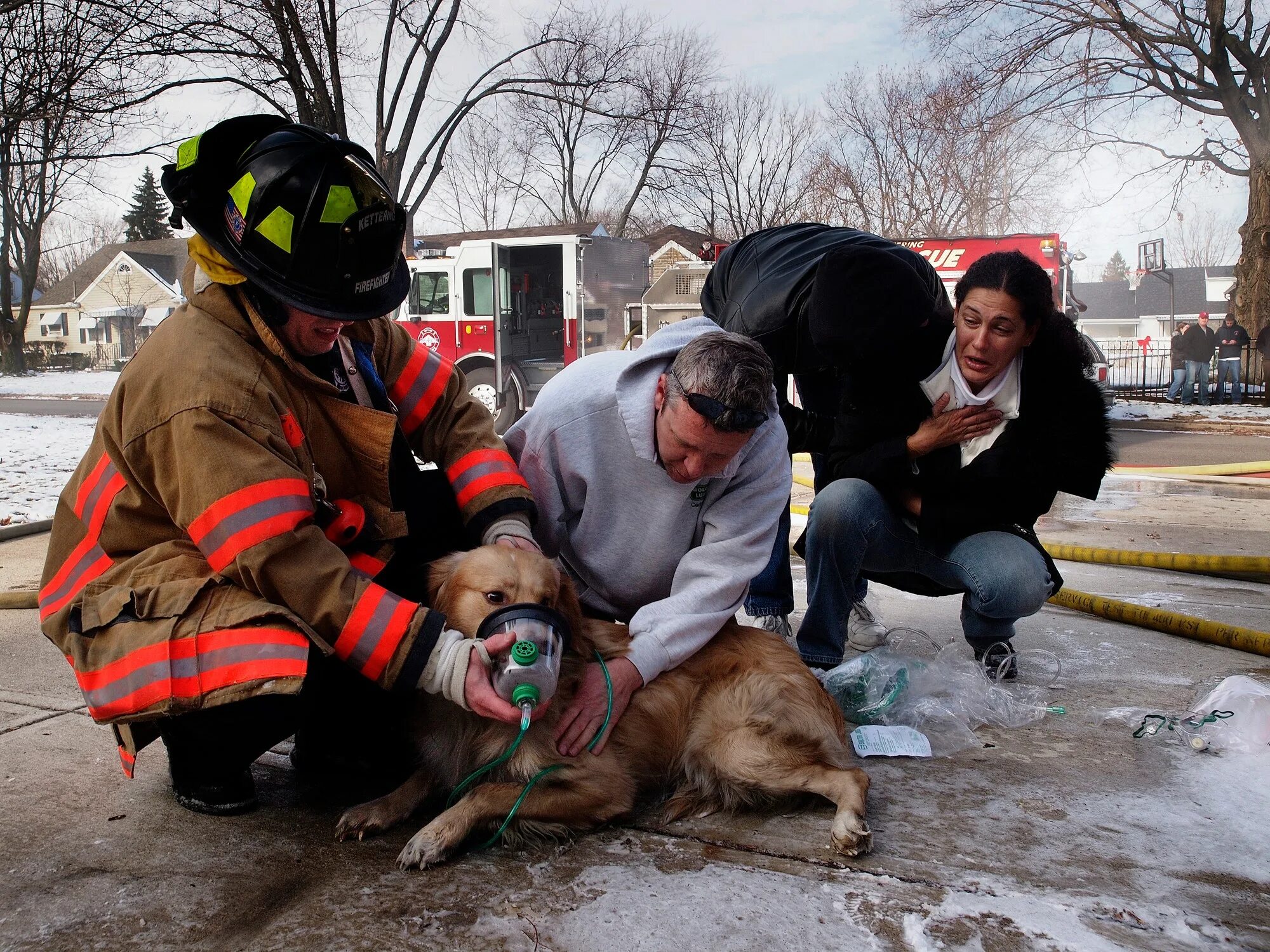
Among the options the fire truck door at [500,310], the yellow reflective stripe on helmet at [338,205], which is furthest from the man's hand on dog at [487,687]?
the fire truck door at [500,310]

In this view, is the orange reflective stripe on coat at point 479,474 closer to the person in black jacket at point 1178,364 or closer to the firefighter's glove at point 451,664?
the firefighter's glove at point 451,664

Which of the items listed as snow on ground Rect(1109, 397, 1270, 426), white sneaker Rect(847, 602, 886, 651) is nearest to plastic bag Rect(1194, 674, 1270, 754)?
white sneaker Rect(847, 602, 886, 651)

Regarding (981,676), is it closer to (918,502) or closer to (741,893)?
(918,502)

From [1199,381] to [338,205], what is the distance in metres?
22.8

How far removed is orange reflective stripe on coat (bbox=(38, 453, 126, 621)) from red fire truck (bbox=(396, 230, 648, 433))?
1301 cm

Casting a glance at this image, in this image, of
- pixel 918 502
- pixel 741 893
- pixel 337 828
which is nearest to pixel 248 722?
pixel 337 828

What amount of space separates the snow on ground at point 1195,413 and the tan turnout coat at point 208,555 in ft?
55.2

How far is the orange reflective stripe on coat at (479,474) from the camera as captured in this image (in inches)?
114

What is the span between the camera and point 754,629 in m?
3.06

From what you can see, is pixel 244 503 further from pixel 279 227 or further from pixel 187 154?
pixel 187 154

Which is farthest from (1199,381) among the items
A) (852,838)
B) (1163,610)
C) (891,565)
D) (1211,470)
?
(852,838)

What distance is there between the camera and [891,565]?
373 centimetres

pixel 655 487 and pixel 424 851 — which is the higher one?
pixel 655 487

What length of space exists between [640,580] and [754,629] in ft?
1.35
